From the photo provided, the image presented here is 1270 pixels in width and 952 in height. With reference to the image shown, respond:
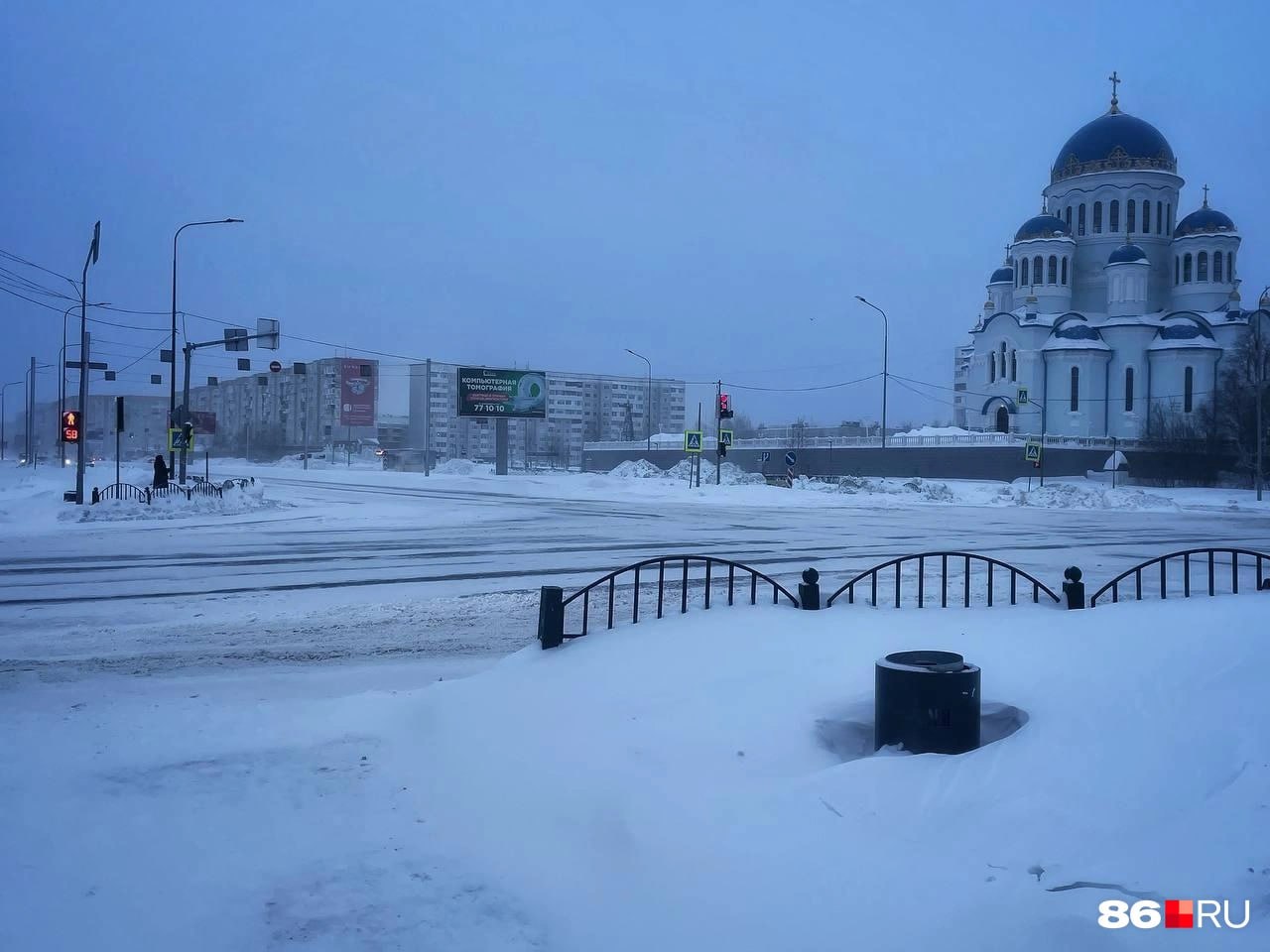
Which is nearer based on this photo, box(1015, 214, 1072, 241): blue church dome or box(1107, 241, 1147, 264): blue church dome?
box(1107, 241, 1147, 264): blue church dome

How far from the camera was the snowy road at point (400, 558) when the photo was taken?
991 centimetres

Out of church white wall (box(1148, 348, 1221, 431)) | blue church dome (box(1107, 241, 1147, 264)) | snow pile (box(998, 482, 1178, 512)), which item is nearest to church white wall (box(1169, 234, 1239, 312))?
blue church dome (box(1107, 241, 1147, 264))

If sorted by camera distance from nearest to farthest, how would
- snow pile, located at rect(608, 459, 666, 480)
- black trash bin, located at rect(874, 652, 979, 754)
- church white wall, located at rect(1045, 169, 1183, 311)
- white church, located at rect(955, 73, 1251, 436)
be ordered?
black trash bin, located at rect(874, 652, 979, 754), snow pile, located at rect(608, 459, 666, 480), white church, located at rect(955, 73, 1251, 436), church white wall, located at rect(1045, 169, 1183, 311)

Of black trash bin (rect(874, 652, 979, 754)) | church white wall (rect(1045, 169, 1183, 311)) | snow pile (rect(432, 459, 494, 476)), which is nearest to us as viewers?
black trash bin (rect(874, 652, 979, 754))

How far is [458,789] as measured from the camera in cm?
540

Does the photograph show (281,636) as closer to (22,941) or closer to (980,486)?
(22,941)

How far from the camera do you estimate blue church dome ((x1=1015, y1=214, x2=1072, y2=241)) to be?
75062mm

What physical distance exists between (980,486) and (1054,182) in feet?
135

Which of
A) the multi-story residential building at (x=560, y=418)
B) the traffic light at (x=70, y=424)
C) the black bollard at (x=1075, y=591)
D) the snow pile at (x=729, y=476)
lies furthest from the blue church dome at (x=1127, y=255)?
the multi-story residential building at (x=560, y=418)

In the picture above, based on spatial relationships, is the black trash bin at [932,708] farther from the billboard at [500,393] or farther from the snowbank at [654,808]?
the billboard at [500,393]

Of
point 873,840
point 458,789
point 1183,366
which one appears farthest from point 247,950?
point 1183,366

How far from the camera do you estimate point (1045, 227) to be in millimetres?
75125

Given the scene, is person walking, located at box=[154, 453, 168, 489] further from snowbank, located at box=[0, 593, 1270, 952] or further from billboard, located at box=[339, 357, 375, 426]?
billboard, located at box=[339, 357, 375, 426]

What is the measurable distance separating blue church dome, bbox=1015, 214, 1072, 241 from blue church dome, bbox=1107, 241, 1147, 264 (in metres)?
4.37
